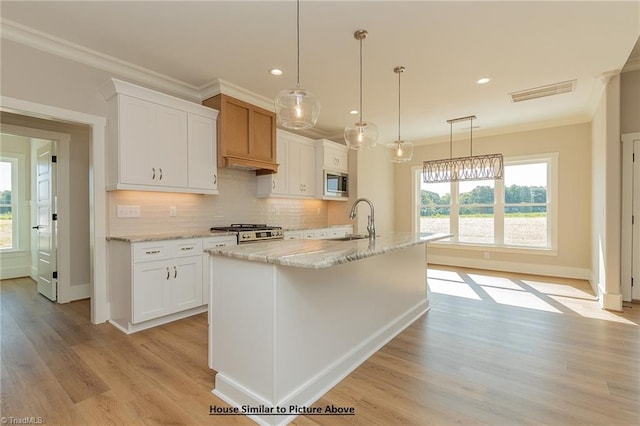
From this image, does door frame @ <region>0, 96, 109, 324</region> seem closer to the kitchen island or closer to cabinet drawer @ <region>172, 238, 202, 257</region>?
cabinet drawer @ <region>172, 238, 202, 257</region>

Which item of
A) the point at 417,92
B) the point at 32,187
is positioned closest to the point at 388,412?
the point at 417,92

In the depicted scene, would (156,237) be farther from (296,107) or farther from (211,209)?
(296,107)

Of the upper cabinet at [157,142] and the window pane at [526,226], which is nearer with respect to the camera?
the upper cabinet at [157,142]

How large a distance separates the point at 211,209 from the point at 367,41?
2.73 m

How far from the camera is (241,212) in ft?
14.6

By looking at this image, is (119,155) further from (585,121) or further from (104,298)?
(585,121)

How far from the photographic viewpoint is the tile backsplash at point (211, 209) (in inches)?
131

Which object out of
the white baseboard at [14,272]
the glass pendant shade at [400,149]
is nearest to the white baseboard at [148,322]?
the glass pendant shade at [400,149]

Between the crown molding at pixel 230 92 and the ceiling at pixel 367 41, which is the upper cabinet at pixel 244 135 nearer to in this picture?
the crown molding at pixel 230 92

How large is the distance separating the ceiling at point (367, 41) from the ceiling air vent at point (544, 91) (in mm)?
98

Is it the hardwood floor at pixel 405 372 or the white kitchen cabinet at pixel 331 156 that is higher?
the white kitchen cabinet at pixel 331 156

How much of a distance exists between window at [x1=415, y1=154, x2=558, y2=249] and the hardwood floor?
90.4 inches

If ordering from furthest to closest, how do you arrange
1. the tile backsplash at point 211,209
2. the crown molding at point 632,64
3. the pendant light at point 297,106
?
the crown molding at point 632,64 → the tile backsplash at point 211,209 → the pendant light at point 297,106

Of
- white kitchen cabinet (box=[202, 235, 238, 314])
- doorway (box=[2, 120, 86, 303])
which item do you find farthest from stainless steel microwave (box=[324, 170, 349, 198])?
doorway (box=[2, 120, 86, 303])
